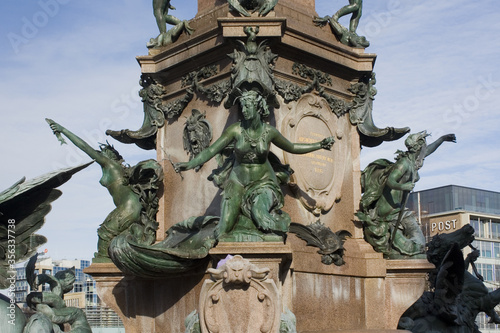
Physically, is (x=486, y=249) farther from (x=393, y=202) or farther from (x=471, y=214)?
(x=393, y=202)

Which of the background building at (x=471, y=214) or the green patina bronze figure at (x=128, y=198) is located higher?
the background building at (x=471, y=214)

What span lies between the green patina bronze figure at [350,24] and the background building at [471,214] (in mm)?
54164

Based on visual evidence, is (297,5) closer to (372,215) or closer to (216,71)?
(216,71)

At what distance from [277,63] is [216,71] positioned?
0.88 metres

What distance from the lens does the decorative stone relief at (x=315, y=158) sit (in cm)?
Result: 1198

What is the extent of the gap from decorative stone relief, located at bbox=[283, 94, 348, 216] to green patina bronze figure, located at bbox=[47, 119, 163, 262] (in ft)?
6.63

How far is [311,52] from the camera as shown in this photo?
12.2 meters

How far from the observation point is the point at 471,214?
7094 centimetres

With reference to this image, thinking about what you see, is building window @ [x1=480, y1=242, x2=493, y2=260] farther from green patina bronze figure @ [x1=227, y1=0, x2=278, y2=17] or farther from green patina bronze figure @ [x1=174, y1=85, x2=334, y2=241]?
green patina bronze figure @ [x1=174, y1=85, x2=334, y2=241]

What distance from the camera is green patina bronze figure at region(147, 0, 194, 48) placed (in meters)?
12.9

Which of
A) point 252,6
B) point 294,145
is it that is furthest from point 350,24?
point 294,145

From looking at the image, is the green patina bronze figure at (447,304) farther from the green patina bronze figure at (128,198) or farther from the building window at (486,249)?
the building window at (486,249)

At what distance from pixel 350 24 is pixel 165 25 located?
2.94 metres

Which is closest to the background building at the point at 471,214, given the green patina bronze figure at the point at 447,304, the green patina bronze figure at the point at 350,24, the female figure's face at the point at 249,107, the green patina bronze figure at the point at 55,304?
the green patina bronze figure at the point at 447,304
